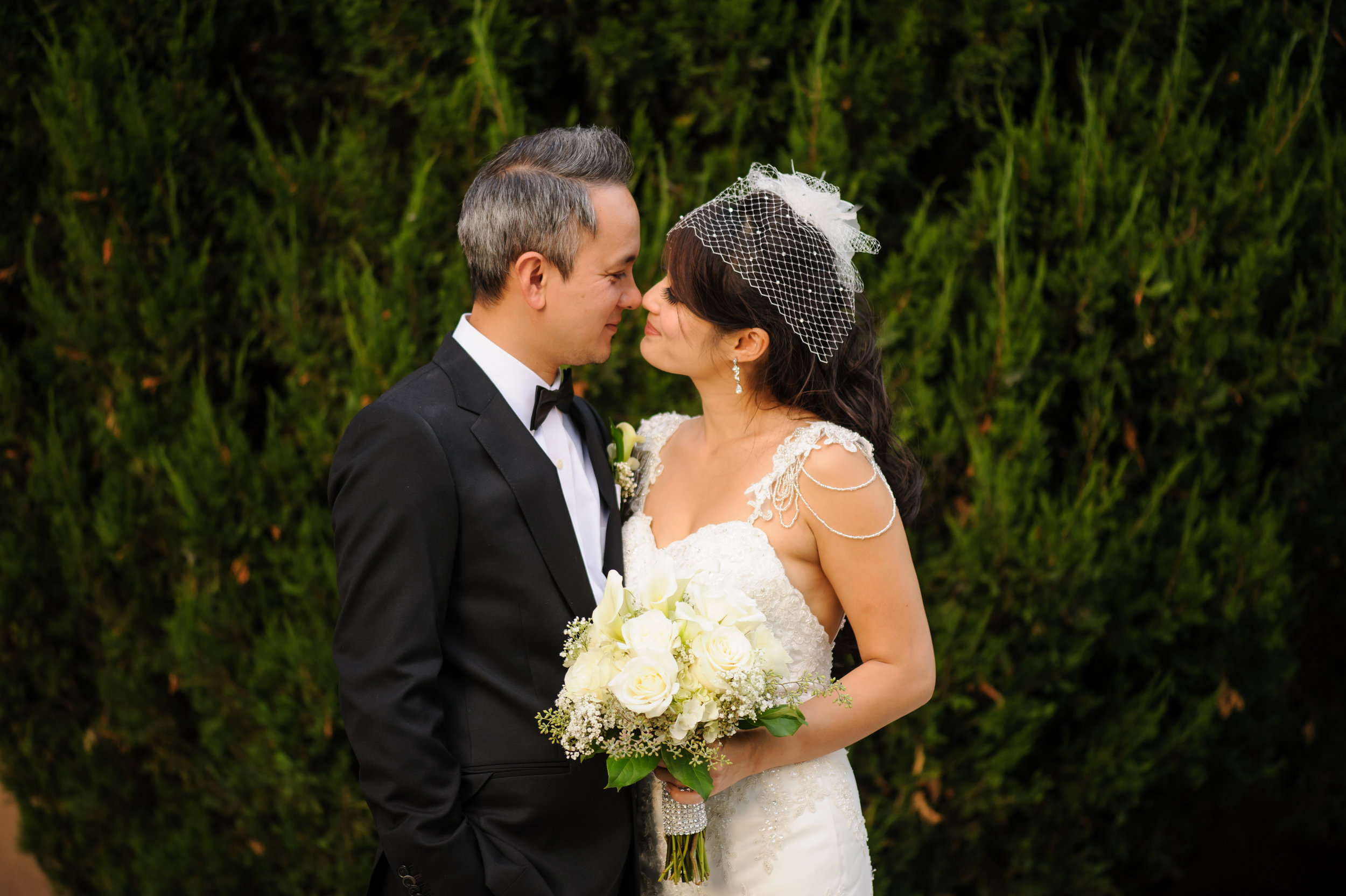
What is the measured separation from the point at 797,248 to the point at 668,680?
132cm

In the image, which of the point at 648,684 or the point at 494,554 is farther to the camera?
→ the point at 494,554

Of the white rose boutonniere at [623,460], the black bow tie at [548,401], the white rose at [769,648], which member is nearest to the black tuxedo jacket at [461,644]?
the black bow tie at [548,401]

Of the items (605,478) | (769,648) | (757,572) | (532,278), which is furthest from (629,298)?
(769,648)

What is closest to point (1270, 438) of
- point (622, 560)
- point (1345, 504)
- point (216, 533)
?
point (1345, 504)

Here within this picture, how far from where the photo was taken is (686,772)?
210 cm

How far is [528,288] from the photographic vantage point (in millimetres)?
2488

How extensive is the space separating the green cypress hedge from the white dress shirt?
1122 mm

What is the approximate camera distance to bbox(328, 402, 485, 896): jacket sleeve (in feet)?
6.88

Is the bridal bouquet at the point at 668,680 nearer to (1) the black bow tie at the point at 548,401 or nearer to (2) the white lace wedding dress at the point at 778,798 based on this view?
(2) the white lace wedding dress at the point at 778,798

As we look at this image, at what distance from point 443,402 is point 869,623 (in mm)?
1249

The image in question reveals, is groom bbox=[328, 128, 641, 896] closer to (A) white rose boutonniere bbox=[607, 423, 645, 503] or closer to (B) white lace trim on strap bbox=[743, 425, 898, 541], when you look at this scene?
(A) white rose boutonniere bbox=[607, 423, 645, 503]

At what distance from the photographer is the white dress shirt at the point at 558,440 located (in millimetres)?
2498

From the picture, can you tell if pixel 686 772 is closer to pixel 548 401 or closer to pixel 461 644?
pixel 461 644

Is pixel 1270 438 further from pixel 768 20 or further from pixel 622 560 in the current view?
pixel 622 560
